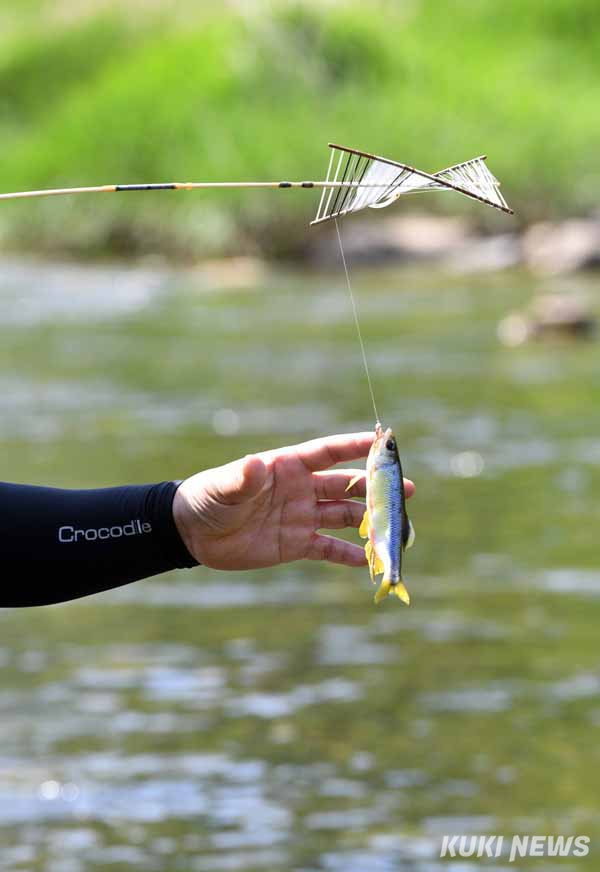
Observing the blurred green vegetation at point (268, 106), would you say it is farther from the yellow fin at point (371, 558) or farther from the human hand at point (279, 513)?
the yellow fin at point (371, 558)

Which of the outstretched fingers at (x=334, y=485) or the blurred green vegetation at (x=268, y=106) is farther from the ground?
the blurred green vegetation at (x=268, y=106)

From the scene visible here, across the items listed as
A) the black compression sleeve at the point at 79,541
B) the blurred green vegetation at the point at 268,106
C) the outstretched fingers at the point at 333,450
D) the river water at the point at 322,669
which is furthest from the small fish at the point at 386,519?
the blurred green vegetation at the point at 268,106

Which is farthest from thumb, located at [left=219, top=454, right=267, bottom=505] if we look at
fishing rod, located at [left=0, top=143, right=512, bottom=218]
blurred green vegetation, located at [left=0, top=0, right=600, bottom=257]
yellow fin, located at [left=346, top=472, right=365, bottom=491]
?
blurred green vegetation, located at [left=0, top=0, right=600, bottom=257]

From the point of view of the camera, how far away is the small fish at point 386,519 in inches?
127

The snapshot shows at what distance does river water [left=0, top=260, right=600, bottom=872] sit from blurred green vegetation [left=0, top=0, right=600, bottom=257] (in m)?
16.0

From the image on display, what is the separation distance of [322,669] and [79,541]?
533cm

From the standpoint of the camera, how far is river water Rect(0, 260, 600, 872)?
23.5ft

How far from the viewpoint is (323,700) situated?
28.0 feet

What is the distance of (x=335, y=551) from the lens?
3717 mm

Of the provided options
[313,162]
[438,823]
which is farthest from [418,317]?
[438,823]

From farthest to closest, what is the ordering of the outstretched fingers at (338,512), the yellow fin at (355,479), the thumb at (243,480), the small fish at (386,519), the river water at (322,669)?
the river water at (322,669) → the outstretched fingers at (338,512) → the yellow fin at (355,479) → the thumb at (243,480) → the small fish at (386,519)

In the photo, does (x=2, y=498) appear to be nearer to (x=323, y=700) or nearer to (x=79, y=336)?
(x=323, y=700)

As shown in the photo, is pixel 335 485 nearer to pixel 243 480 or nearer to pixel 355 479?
pixel 355 479

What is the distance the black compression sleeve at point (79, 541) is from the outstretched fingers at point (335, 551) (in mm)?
241
